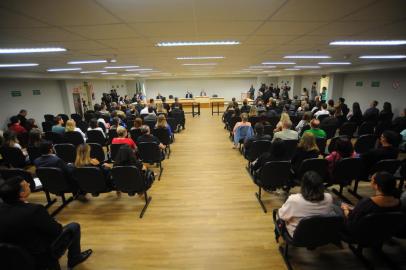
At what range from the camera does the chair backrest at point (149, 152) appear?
470cm

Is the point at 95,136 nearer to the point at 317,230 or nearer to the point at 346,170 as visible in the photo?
the point at 317,230

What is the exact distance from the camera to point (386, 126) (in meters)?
5.93

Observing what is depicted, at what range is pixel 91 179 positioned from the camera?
3338mm

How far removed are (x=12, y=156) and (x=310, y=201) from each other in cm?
579

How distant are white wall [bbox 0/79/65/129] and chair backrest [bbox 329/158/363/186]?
36.5 feet

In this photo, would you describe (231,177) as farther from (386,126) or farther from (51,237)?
(386,126)

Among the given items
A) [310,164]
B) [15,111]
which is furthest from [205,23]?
[15,111]

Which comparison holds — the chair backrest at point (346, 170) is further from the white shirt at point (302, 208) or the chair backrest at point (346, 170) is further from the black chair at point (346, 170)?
the white shirt at point (302, 208)

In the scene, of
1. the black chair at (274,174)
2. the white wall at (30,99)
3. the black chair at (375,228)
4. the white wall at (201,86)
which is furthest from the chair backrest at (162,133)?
the white wall at (201,86)

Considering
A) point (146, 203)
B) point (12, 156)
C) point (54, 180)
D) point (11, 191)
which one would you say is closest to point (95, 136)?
point (12, 156)

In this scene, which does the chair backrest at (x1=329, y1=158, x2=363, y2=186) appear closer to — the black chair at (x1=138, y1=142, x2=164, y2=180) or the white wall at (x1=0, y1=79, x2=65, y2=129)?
the black chair at (x1=138, y1=142, x2=164, y2=180)

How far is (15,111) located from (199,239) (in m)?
10.4

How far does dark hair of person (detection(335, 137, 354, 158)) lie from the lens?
3.41 metres

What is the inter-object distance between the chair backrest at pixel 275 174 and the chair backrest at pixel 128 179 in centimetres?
195
